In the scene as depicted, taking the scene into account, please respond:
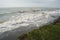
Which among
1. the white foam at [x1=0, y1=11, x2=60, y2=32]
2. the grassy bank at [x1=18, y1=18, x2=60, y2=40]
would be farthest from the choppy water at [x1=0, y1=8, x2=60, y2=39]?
the grassy bank at [x1=18, y1=18, x2=60, y2=40]

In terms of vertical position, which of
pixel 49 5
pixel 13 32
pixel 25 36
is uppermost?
pixel 25 36

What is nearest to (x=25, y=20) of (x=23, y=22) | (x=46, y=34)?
(x=23, y=22)

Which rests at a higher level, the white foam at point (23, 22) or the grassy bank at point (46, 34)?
the grassy bank at point (46, 34)

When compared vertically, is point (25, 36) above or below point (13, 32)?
above

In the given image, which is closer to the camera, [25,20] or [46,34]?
[46,34]

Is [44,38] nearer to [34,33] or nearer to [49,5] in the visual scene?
[34,33]

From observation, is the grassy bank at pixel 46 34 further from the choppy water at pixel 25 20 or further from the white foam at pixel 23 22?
the white foam at pixel 23 22

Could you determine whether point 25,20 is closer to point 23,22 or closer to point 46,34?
point 23,22

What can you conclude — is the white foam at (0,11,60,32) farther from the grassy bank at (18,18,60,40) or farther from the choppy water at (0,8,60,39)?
the grassy bank at (18,18,60,40)

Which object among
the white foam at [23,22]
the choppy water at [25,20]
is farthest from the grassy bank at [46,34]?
the white foam at [23,22]

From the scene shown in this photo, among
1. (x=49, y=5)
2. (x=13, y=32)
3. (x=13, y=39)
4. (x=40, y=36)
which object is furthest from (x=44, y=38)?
(x=49, y=5)

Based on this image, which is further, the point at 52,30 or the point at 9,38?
the point at 9,38
